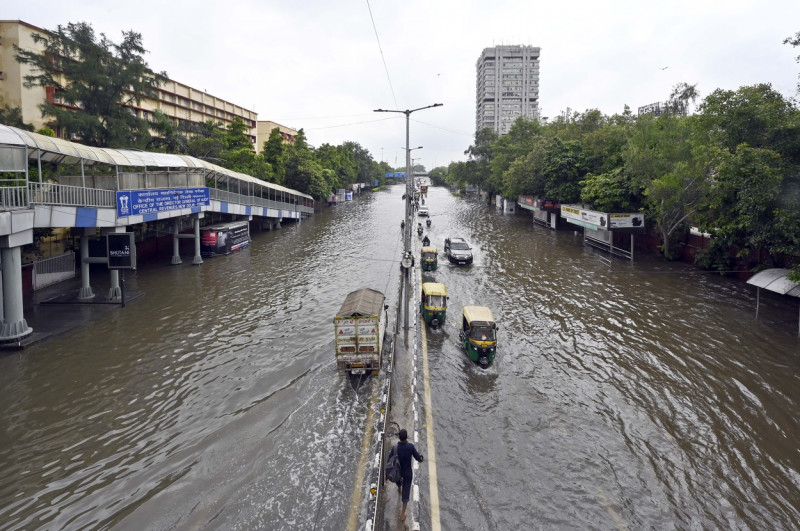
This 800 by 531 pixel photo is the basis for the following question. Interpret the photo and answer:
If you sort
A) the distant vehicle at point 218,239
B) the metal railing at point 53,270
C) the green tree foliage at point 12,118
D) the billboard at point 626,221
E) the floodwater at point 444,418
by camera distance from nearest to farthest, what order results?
the floodwater at point 444,418
the metal railing at point 53,270
the green tree foliage at point 12,118
the billboard at point 626,221
the distant vehicle at point 218,239

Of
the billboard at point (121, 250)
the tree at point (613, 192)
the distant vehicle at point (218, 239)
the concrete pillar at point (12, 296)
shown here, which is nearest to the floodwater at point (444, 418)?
the concrete pillar at point (12, 296)

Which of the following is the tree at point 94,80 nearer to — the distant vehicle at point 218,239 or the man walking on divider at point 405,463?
the distant vehicle at point 218,239

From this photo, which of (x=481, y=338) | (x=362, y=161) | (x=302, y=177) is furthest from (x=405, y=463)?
(x=362, y=161)

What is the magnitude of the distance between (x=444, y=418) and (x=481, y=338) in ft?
15.6

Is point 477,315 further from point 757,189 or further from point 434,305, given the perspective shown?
point 757,189

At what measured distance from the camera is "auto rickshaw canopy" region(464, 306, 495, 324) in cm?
1833

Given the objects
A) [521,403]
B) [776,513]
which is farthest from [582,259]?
A: [776,513]

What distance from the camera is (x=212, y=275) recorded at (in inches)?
1233

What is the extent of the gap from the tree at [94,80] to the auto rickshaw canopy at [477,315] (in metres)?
32.7

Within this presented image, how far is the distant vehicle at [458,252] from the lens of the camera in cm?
3616

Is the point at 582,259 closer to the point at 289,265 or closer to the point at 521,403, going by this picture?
the point at 289,265

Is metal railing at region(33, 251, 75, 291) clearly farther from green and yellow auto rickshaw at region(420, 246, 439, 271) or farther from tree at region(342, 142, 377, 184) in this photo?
tree at region(342, 142, 377, 184)

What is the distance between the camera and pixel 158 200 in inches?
1083

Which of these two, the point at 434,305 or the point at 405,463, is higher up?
the point at 434,305
